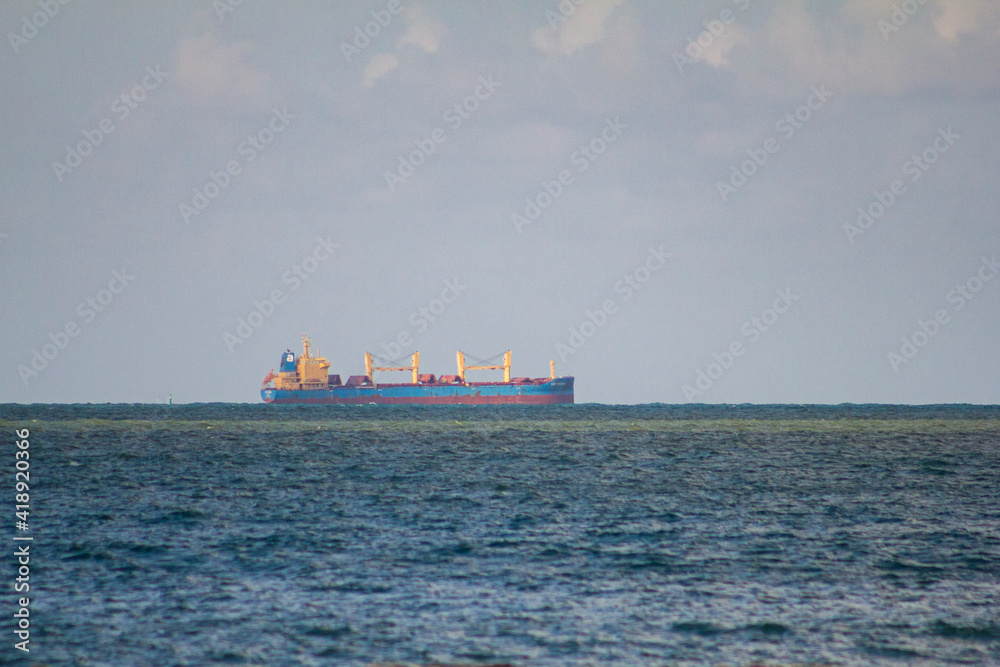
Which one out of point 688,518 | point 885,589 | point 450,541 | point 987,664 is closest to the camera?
point 987,664

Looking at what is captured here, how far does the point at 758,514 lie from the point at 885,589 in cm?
1126

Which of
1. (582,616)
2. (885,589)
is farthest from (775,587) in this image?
(582,616)

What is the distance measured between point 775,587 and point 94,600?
42.1 ft

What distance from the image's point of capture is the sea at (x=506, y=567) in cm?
1539

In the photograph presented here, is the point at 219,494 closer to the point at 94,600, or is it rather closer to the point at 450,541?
the point at 450,541

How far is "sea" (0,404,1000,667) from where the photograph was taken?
50.5 feet

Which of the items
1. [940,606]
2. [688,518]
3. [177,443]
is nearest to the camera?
[940,606]

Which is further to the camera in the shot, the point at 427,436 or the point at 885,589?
the point at 427,436

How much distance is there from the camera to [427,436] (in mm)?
77562

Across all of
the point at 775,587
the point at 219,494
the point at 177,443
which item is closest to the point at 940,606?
the point at 775,587

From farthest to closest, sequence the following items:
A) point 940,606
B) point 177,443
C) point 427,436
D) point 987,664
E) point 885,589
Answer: point 427,436
point 177,443
point 885,589
point 940,606
point 987,664

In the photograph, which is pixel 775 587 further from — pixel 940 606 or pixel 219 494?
pixel 219 494

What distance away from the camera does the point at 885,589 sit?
1947 cm

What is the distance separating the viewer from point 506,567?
848 inches
